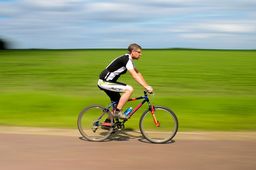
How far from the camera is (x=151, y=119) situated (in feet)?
27.8

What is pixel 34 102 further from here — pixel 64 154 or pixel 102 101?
pixel 64 154

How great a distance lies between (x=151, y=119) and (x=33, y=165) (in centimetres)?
283

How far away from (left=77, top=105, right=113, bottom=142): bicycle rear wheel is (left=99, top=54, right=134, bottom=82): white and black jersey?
618mm

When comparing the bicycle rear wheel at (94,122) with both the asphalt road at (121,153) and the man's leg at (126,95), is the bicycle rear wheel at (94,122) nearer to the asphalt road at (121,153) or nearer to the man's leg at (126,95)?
the asphalt road at (121,153)

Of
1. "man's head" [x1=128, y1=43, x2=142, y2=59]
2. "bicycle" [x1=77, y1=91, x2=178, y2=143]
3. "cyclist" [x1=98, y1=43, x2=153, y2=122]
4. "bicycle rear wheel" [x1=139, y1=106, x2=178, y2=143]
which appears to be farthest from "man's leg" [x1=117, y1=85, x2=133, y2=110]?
"man's head" [x1=128, y1=43, x2=142, y2=59]

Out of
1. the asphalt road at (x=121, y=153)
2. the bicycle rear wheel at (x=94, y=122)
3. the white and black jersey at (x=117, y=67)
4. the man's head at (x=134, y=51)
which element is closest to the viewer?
the asphalt road at (x=121, y=153)

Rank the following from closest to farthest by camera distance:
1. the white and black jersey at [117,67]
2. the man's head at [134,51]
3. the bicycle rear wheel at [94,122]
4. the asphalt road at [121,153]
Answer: the asphalt road at [121,153] → the white and black jersey at [117,67] → the man's head at [134,51] → the bicycle rear wheel at [94,122]

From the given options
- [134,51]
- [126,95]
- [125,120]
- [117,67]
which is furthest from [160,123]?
[134,51]

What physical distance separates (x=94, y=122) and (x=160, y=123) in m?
1.27

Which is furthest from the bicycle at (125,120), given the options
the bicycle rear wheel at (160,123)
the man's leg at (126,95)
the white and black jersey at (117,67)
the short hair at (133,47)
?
the short hair at (133,47)

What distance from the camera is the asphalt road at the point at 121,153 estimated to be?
6.36 metres

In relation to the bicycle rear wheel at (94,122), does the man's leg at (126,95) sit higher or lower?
higher

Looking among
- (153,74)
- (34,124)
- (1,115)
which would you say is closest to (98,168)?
(34,124)

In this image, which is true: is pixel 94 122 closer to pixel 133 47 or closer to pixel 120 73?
pixel 120 73
